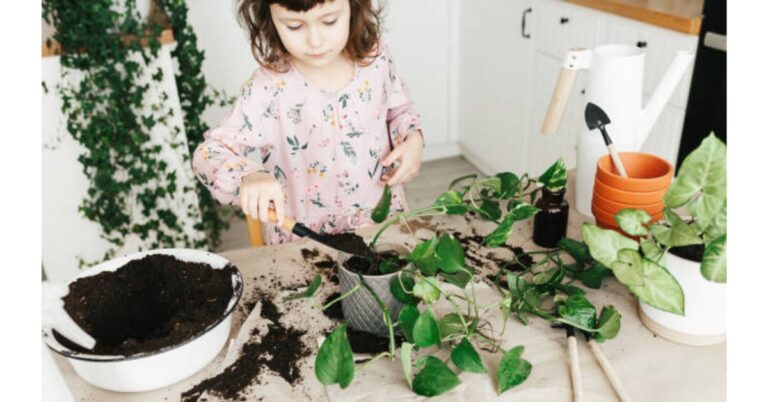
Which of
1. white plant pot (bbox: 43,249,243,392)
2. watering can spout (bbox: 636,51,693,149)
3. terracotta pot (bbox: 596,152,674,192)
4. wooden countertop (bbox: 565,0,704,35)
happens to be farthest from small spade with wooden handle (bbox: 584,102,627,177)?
wooden countertop (bbox: 565,0,704,35)

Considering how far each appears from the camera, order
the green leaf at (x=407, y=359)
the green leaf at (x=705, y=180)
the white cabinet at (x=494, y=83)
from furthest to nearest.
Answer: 1. the white cabinet at (x=494, y=83)
2. the green leaf at (x=407, y=359)
3. the green leaf at (x=705, y=180)

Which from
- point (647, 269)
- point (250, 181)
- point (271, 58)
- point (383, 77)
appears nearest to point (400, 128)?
point (383, 77)

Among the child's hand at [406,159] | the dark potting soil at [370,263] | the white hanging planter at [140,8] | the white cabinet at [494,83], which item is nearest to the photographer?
the dark potting soil at [370,263]

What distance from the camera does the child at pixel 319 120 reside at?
1113 mm

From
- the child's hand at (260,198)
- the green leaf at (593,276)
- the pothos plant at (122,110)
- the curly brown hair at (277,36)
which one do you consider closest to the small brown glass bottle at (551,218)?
the green leaf at (593,276)

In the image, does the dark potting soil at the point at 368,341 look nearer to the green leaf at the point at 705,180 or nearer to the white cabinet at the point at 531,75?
the green leaf at the point at 705,180

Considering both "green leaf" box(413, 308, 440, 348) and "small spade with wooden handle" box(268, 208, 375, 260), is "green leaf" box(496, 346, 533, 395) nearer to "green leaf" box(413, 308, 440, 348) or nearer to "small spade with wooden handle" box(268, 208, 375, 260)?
"green leaf" box(413, 308, 440, 348)

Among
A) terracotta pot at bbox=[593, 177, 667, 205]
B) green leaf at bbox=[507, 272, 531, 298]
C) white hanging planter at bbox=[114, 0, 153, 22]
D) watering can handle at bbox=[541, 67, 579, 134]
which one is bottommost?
green leaf at bbox=[507, 272, 531, 298]

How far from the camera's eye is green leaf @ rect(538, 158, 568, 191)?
0.94 meters

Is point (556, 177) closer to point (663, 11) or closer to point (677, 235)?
point (677, 235)

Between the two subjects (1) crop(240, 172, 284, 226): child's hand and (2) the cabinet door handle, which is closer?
(1) crop(240, 172, 284, 226): child's hand

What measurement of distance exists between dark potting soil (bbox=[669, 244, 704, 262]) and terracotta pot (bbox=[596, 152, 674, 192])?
0.59 feet

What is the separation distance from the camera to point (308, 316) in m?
0.87
